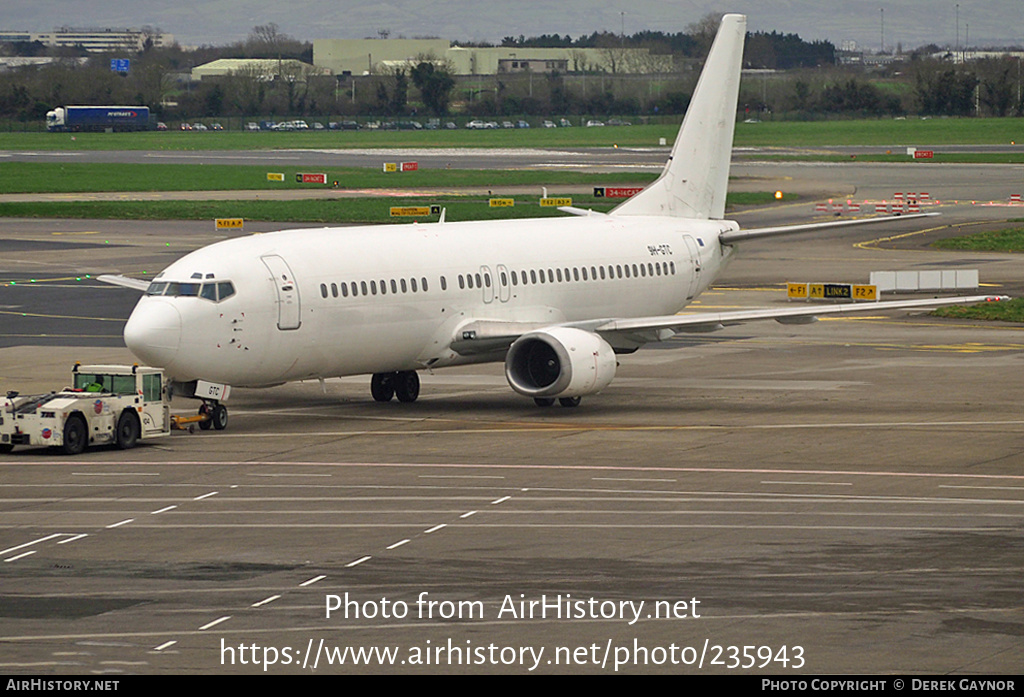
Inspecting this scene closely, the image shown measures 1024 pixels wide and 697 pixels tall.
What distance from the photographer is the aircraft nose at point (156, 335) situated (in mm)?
36750

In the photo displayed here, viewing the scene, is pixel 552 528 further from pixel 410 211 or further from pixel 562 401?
pixel 410 211

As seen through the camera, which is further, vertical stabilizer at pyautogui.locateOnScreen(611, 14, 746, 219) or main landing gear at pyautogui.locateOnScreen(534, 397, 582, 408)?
vertical stabilizer at pyautogui.locateOnScreen(611, 14, 746, 219)

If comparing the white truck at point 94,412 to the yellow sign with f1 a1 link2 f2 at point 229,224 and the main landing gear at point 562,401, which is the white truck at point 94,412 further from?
the yellow sign with f1 a1 link2 f2 at point 229,224

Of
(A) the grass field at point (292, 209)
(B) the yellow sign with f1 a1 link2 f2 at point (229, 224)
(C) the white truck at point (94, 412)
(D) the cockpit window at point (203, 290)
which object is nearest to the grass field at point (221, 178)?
(A) the grass field at point (292, 209)

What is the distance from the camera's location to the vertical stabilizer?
163 ft

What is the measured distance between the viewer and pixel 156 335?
121ft

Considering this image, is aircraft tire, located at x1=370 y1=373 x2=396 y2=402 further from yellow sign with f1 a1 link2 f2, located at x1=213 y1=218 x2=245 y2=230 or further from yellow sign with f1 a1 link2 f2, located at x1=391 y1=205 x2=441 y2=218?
yellow sign with f1 a1 link2 f2, located at x1=391 y1=205 x2=441 y2=218

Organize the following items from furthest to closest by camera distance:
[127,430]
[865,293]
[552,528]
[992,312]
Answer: [865,293]
[992,312]
[127,430]
[552,528]

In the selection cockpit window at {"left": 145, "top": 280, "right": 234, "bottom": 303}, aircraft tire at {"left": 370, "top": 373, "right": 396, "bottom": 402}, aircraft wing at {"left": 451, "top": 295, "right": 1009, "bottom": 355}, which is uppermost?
cockpit window at {"left": 145, "top": 280, "right": 234, "bottom": 303}

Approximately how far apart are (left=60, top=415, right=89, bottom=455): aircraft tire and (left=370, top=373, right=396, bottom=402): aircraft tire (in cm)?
955

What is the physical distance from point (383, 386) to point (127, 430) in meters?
8.75

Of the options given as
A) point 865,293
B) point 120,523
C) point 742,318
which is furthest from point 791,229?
point 120,523

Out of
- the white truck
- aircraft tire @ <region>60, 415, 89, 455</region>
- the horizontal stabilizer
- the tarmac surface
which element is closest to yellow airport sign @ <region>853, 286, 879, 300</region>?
the tarmac surface

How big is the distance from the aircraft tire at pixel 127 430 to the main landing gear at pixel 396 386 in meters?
8.22
